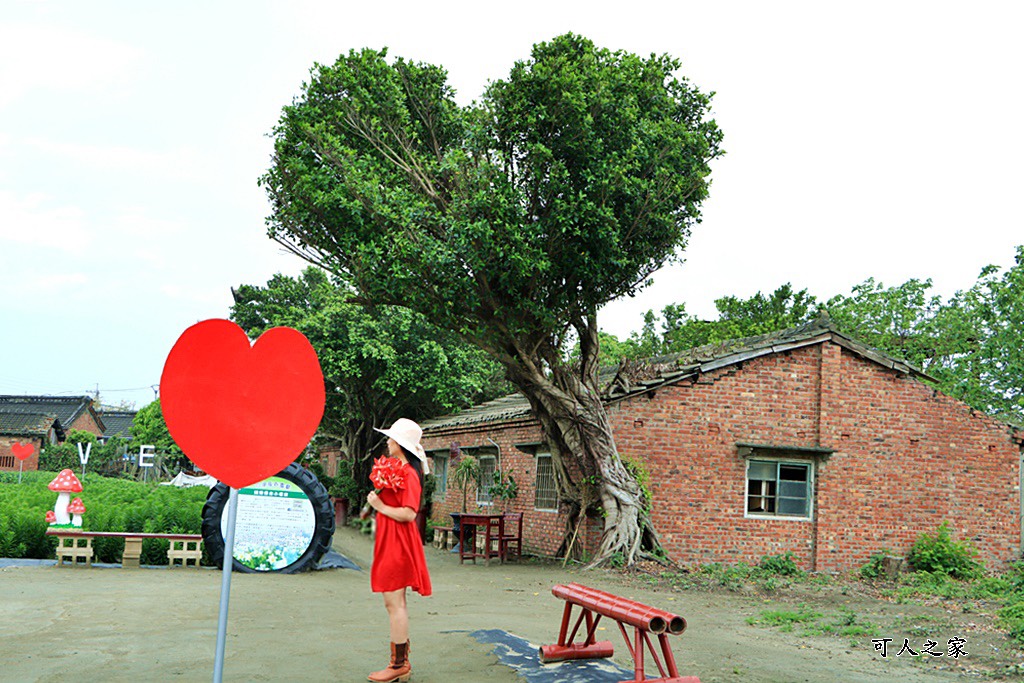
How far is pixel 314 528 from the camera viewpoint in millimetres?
13945

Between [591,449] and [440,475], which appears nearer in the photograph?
[591,449]

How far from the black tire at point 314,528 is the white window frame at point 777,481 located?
25.3ft

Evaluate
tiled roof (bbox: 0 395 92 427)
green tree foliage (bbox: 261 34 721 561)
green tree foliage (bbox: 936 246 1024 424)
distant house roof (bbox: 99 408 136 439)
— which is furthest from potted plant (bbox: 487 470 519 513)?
distant house roof (bbox: 99 408 136 439)

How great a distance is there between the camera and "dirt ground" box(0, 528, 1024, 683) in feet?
23.0

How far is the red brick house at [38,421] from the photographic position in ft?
159

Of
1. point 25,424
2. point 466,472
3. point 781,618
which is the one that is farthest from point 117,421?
point 781,618

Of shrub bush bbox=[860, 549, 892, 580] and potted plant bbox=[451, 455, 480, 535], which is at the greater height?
potted plant bbox=[451, 455, 480, 535]

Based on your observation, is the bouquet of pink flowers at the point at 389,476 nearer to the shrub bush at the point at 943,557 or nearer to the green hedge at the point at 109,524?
the green hedge at the point at 109,524

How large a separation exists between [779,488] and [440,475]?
35.4 ft

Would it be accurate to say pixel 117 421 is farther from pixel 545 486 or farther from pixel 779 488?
pixel 779 488

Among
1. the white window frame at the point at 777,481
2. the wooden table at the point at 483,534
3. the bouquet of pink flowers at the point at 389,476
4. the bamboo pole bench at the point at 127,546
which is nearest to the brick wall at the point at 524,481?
the wooden table at the point at 483,534

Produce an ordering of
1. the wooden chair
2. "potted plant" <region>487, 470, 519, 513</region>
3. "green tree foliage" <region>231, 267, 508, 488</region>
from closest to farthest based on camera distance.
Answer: the wooden chair < "potted plant" <region>487, 470, 519, 513</region> < "green tree foliage" <region>231, 267, 508, 488</region>

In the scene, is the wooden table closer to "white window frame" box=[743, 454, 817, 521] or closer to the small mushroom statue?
"white window frame" box=[743, 454, 817, 521]

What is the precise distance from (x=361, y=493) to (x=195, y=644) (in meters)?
25.1
